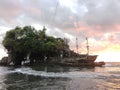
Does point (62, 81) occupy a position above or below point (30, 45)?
below

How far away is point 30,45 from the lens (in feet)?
243

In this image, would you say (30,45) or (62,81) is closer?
(62,81)

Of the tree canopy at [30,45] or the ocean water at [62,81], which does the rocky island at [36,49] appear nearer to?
the tree canopy at [30,45]

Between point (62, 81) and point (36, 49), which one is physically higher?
point (36, 49)

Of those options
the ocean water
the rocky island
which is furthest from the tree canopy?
the ocean water

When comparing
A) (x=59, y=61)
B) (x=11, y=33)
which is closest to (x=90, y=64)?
(x=59, y=61)

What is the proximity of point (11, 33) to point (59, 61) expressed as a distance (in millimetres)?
Answer: 17320

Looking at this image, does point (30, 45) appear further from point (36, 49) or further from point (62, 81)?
point (62, 81)

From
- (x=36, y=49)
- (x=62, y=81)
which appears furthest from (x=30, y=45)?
(x=62, y=81)

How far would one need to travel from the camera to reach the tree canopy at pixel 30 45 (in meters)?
74.6

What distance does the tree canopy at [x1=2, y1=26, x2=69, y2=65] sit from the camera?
74.6 m

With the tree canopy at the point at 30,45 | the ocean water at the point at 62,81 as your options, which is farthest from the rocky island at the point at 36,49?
the ocean water at the point at 62,81

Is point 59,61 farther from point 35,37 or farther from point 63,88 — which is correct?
point 63,88

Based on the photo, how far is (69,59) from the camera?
7669 centimetres
